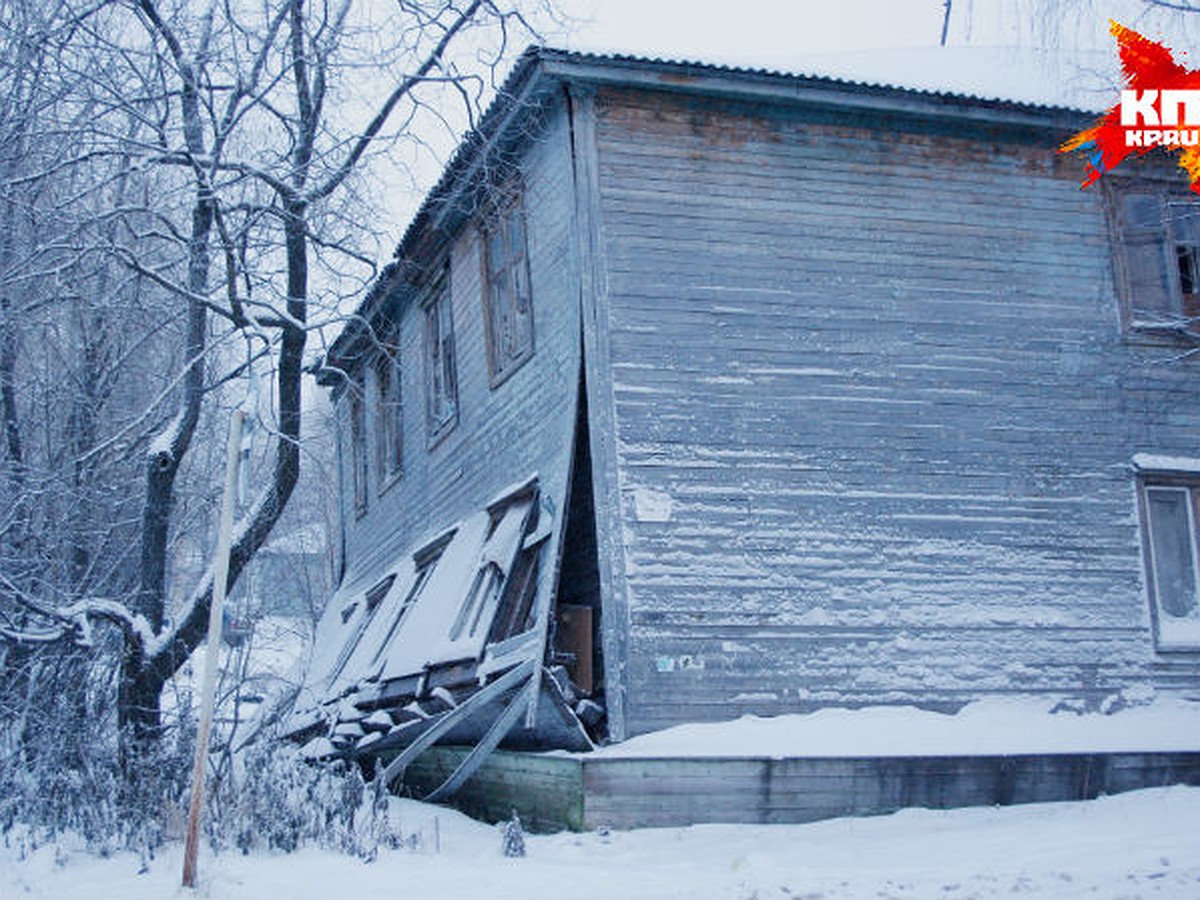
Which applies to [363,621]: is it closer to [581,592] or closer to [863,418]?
[581,592]

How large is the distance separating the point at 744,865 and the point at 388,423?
39.6ft

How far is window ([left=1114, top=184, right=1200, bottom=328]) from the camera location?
14.3 meters

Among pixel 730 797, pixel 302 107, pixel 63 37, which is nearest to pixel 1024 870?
pixel 730 797

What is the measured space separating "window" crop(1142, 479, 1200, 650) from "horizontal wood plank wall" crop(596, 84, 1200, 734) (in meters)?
0.23

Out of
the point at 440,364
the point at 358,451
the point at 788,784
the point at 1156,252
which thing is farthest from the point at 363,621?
the point at 1156,252

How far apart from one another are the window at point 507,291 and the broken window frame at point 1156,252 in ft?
20.1

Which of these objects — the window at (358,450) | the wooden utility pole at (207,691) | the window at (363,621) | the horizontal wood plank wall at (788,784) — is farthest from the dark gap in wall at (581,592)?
the window at (358,450)

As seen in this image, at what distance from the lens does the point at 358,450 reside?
2259 centimetres

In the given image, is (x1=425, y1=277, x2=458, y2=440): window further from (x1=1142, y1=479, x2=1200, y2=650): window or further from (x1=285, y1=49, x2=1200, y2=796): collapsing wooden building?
(x1=1142, y1=479, x2=1200, y2=650): window

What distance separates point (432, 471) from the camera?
691 inches

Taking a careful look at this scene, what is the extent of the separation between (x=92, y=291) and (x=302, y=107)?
19.7ft

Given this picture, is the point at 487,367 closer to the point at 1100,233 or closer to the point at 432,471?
the point at 432,471

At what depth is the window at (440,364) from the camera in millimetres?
16719

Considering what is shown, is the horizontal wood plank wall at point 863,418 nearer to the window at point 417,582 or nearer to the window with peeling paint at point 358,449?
the window at point 417,582
